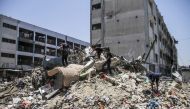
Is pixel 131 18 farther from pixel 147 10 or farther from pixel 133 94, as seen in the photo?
pixel 133 94

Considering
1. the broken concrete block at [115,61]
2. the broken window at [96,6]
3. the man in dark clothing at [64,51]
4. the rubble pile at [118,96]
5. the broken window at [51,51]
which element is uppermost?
the broken window at [96,6]

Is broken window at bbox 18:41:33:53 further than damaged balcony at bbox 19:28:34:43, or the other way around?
damaged balcony at bbox 19:28:34:43

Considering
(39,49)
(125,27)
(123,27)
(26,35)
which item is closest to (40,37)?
(39,49)

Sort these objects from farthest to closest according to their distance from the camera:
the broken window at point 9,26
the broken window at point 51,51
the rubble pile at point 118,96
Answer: the broken window at point 51,51 < the broken window at point 9,26 < the rubble pile at point 118,96

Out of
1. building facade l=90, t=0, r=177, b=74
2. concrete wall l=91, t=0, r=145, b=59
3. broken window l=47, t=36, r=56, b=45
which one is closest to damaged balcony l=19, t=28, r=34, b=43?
broken window l=47, t=36, r=56, b=45

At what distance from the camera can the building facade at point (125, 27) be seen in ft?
94.3

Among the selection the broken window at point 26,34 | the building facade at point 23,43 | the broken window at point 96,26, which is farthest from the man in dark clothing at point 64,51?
the broken window at point 26,34

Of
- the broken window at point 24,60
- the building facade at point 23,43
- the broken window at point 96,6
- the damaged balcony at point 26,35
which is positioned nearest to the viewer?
the broken window at point 96,6

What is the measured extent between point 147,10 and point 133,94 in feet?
63.7

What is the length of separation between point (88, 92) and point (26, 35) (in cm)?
3619

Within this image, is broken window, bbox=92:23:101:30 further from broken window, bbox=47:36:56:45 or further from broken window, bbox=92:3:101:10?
broken window, bbox=47:36:56:45

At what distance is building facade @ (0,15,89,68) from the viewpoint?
39.9m

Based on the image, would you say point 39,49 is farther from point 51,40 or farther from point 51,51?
point 51,40

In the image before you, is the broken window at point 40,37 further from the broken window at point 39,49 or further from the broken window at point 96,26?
the broken window at point 96,26
